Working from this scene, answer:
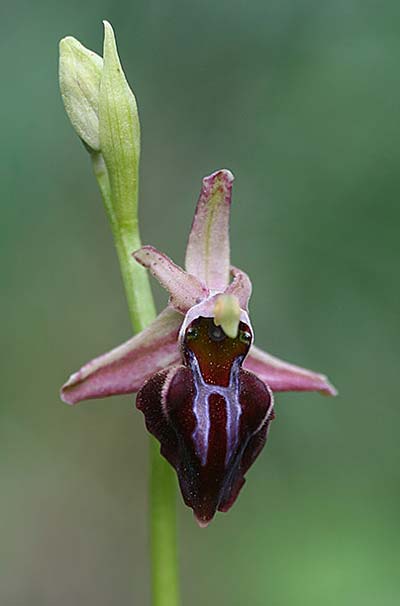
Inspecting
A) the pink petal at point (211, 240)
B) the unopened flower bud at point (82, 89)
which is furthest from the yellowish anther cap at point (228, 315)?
the unopened flower bud at point (82, 89)

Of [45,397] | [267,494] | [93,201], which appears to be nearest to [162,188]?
[93,201]

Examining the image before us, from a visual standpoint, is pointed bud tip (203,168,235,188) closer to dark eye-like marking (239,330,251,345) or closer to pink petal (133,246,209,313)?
pink petal (133,246,209,313)

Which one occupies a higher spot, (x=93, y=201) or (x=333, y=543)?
(x=93, y=201)

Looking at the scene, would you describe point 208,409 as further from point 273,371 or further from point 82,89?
point 82,89

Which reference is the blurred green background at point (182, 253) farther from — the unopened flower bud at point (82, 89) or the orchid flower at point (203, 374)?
the unopened flower bud at point (82, 89)

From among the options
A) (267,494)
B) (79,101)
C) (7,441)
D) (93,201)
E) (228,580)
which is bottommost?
(228,580)

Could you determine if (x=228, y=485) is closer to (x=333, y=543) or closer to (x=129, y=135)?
(x=129, y=135)
